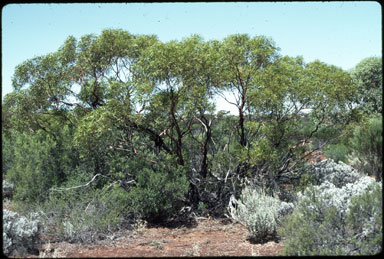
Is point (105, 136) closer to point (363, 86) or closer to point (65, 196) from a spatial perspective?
point (65, 196)

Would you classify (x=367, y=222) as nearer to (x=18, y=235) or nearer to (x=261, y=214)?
(x=261, y=214)

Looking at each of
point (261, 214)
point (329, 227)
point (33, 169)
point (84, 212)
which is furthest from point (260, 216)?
point (33, 169)

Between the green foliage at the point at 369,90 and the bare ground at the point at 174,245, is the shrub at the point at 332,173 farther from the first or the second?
the bare ground at the point at 174,245

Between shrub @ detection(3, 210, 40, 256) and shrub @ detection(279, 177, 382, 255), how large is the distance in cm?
374

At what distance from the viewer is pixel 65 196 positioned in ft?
25.5

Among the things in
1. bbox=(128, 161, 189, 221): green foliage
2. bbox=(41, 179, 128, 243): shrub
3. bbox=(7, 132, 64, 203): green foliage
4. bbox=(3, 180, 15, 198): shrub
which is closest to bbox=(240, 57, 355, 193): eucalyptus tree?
bbox=(128, 161, 189, 221): green foliage

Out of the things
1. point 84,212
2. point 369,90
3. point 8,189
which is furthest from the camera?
point 369,90

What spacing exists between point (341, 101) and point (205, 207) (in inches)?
154

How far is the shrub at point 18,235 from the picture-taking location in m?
5.71

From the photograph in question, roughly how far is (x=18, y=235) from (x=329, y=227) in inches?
176

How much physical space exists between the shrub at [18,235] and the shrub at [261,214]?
3.53 m

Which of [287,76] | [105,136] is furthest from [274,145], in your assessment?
[105,136]

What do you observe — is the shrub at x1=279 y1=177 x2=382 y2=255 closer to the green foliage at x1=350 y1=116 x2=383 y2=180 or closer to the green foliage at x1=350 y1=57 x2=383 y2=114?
the green foliage at x1=350 y1=116 x2=383 y2=180

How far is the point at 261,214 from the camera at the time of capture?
22.7 ft
